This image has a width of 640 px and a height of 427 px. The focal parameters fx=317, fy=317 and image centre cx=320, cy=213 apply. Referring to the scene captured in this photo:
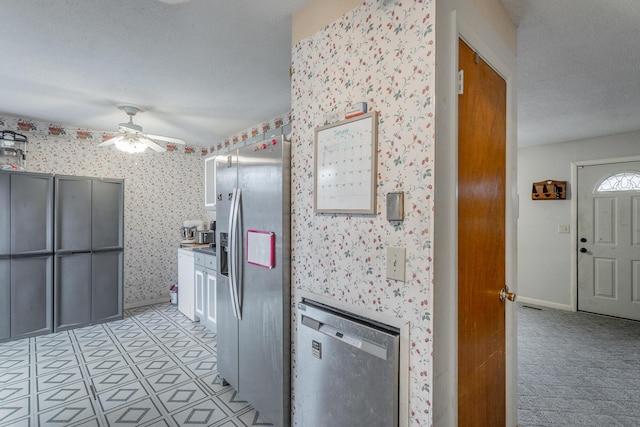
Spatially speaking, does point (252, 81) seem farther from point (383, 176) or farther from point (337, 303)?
point (337, 303)

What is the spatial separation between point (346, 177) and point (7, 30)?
7.51ft

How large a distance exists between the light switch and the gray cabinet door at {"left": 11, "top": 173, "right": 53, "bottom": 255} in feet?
13.0

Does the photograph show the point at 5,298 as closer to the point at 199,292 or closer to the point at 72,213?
the point at 72,213

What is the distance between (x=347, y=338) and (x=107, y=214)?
12.3ft

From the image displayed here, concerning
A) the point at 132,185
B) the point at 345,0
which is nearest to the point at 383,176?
the point at 345,0

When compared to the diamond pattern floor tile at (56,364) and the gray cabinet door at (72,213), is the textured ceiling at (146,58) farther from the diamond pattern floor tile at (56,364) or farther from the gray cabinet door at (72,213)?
the diamond pattern floor tile at (56,364)

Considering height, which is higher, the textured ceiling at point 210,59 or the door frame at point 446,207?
the textured ceiling at point 210,59

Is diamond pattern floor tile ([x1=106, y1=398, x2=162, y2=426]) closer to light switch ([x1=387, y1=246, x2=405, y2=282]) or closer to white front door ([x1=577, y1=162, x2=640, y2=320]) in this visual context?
light switch ([x1=387, y1=246, x2=405, y2=282])

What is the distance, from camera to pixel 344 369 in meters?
1.46

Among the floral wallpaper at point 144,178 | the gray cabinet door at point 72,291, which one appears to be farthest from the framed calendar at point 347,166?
the gray cabinet door at point 72,291

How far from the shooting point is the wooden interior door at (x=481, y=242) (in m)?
1.38

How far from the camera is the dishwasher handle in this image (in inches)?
51.2

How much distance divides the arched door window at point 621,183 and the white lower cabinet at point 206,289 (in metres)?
5.12

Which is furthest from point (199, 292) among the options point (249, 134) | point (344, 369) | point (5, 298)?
point (344, 369)
